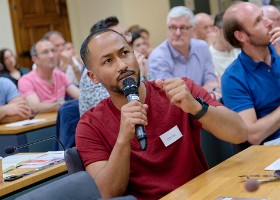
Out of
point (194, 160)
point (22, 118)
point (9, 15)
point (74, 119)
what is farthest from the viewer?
point (9, 15)

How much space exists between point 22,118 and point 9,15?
4393mm

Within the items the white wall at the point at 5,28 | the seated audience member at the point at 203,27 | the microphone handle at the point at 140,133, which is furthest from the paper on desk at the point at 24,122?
the white wall at the point at 5,28

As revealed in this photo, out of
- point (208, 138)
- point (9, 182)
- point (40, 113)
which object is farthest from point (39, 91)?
point (9, 182)

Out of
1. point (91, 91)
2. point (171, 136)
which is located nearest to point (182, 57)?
point (91, 91)

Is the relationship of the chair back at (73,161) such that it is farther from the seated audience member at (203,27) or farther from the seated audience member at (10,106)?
the seated audience member at (203,27)

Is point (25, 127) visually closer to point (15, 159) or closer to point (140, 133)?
point (15, 159)

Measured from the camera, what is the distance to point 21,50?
859 cm

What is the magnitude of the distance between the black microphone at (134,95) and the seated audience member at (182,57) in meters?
2.52

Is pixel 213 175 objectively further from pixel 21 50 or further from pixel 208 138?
pixel 21 50

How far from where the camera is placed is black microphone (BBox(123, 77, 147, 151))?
66.1 inches

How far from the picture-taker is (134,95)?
1.83 metres

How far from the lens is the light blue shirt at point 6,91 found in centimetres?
470

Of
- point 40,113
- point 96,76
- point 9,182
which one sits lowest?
point 40,113

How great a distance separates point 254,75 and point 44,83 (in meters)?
3.01
